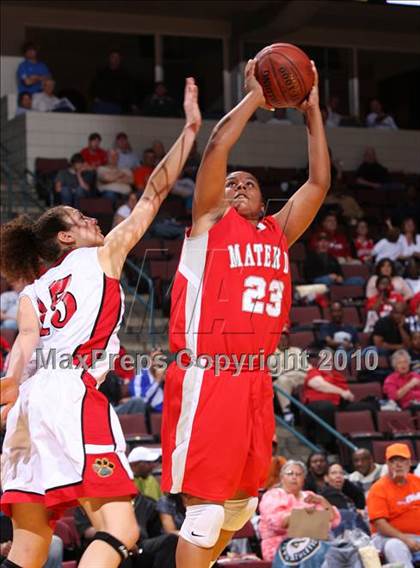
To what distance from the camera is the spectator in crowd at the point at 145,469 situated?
9117 millimetres

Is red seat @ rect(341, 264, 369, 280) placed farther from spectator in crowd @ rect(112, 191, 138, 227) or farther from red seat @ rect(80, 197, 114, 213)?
red seat @ rect(80, 197, 114, 213)

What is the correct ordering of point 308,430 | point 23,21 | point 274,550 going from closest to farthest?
point 274,550, point 308,430, point 23,21

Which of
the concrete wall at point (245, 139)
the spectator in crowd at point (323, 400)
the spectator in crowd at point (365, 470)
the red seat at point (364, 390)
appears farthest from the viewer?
the concrete wall at point (245, 139)

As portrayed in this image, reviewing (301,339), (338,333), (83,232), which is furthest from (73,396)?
(338,333)

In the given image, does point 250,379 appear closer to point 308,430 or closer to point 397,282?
point 308,430

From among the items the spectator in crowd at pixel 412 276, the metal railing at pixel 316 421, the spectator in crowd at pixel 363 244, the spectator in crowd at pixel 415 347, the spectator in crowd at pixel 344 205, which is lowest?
the metal railing at pixel 316 421

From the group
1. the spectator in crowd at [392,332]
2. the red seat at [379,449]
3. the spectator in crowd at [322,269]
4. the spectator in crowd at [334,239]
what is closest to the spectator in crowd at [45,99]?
the spectator in crowd at [334,239]

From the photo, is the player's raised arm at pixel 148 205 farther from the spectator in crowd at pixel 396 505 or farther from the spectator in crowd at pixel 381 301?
the spectator in crowd at pixel 381 301

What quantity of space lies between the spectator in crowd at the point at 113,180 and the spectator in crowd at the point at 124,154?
48 cm

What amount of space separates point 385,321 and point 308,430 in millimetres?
1861

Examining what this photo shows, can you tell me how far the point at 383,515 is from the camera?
28.6ft

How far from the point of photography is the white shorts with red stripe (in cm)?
430

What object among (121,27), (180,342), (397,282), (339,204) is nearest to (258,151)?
(339,204)

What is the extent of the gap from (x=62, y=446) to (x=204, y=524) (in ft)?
2.26
